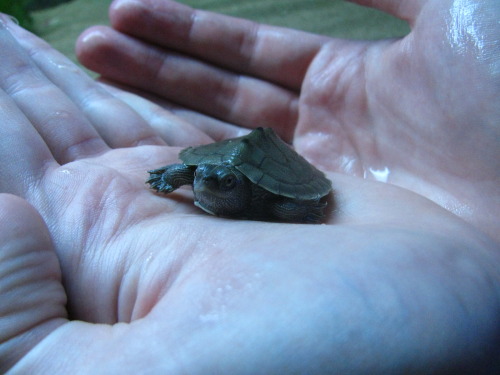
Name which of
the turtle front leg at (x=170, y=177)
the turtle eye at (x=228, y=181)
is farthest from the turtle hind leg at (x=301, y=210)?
the turtle front leg at (x=170, y=177)

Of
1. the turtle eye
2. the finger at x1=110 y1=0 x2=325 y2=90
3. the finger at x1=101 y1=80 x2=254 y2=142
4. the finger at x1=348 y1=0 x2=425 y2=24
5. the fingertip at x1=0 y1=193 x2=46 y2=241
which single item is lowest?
the finger at x1=101 y1=80 x2=254 y2=142

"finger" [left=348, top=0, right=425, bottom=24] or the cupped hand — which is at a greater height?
"finger" [left=348, top=0, right=425, bottom=24]

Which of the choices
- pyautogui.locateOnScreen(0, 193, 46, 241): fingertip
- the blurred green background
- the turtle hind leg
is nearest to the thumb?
pyautogui.locateOnScreen(0, 193, 46, 241): fingertip

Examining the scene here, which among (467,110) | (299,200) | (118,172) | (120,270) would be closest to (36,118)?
(118,172)

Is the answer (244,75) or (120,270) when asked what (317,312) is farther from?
(244,75)

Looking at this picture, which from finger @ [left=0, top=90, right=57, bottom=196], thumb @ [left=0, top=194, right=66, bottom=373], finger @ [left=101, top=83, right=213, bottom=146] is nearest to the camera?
thumb @ [left=0, top=194, right=66, bottom=373]

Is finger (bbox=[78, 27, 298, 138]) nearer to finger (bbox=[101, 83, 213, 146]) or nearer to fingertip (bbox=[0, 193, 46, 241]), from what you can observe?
finger (bbox=[101, 83, 213, 146])
